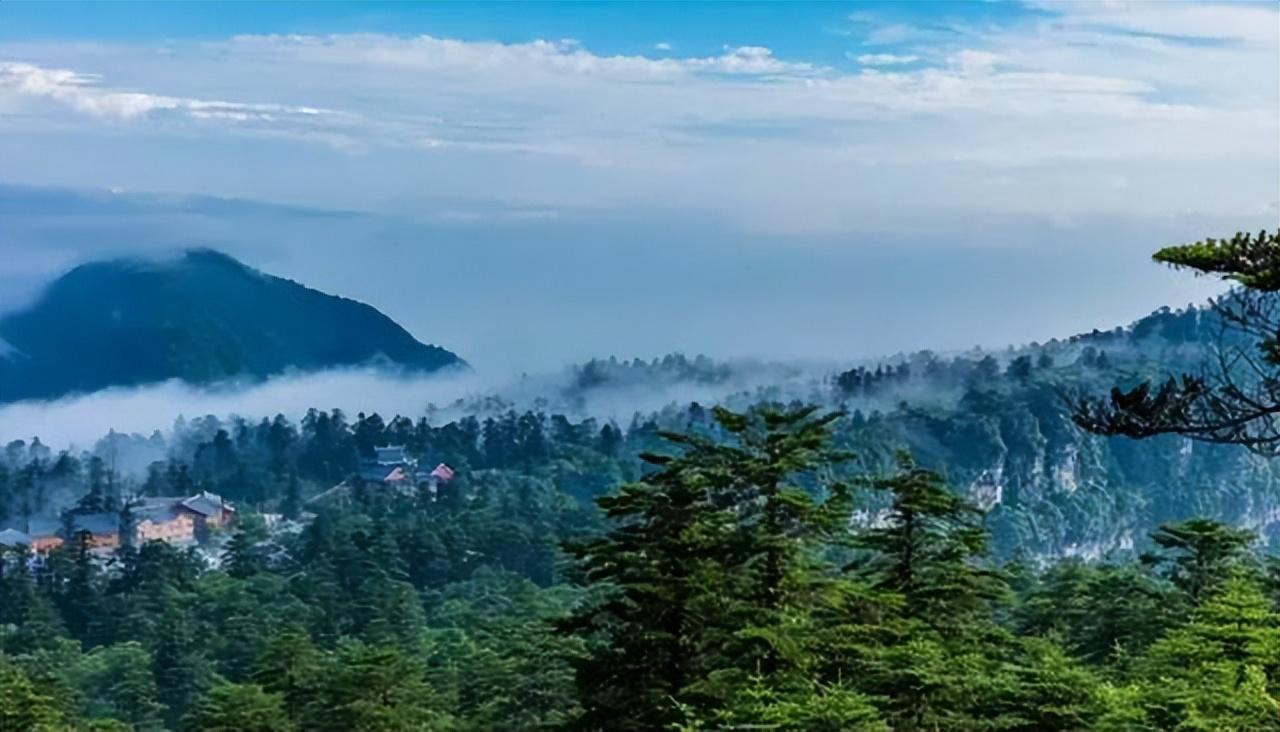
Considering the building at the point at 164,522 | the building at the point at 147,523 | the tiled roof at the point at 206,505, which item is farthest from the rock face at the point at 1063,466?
the building at the point at 164,522

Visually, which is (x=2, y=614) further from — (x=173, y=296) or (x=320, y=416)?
(x=173, y=296)

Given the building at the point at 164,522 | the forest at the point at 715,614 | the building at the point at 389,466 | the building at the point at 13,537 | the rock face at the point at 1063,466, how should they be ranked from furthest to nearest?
the building at the point at 389,466, the rock face at the point at 1063,466, the building at the point at 164,522, the building at the point at 13,537, the forest at the point at 715,614

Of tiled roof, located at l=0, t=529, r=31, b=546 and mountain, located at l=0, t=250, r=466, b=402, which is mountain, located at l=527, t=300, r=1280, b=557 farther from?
mountain, located at l=0, t=250, r=466, b=402

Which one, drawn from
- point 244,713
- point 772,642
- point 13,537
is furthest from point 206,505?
point 772,642

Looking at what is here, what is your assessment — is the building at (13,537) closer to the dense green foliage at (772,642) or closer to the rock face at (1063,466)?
the dense green foliage at (772,642)

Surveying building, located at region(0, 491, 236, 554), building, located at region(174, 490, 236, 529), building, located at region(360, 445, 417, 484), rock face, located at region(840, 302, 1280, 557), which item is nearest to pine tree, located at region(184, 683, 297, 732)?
building, located at region(0, 491, 236, 554)

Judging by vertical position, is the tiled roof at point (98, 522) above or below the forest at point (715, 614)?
below

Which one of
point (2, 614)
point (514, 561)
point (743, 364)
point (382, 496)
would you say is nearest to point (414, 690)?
point (2, 614)

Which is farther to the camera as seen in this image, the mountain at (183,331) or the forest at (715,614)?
the mountain at (183,331)

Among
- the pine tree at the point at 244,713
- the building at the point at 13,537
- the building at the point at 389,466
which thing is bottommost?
the building at the point at 13,537
